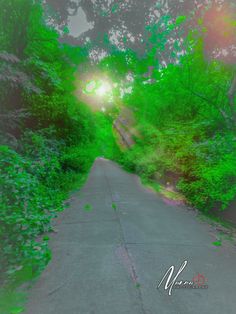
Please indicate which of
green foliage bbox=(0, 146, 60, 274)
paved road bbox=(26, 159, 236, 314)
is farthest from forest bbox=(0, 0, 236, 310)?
paved road bbox=(26, 159, 236, 314)

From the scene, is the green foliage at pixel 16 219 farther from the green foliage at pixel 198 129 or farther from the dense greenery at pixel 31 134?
the green foliage at pixel 198 129

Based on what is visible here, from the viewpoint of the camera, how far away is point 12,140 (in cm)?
654

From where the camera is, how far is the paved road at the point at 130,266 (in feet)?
9.37

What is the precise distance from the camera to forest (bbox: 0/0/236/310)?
3344 mm

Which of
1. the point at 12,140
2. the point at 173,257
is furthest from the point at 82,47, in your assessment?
the point at 173,257

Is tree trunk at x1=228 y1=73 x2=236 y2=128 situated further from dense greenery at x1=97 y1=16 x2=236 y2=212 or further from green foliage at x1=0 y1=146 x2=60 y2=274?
green foliage at x1=0 y1=146 x2=60 y2=274

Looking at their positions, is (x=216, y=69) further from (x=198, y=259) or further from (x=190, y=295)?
(x=190, y=295)

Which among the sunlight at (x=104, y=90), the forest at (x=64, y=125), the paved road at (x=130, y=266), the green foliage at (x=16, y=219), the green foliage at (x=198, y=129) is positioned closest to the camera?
the paved road at (x=130, y=266)

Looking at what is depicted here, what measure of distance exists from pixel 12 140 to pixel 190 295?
5733 millimetres
